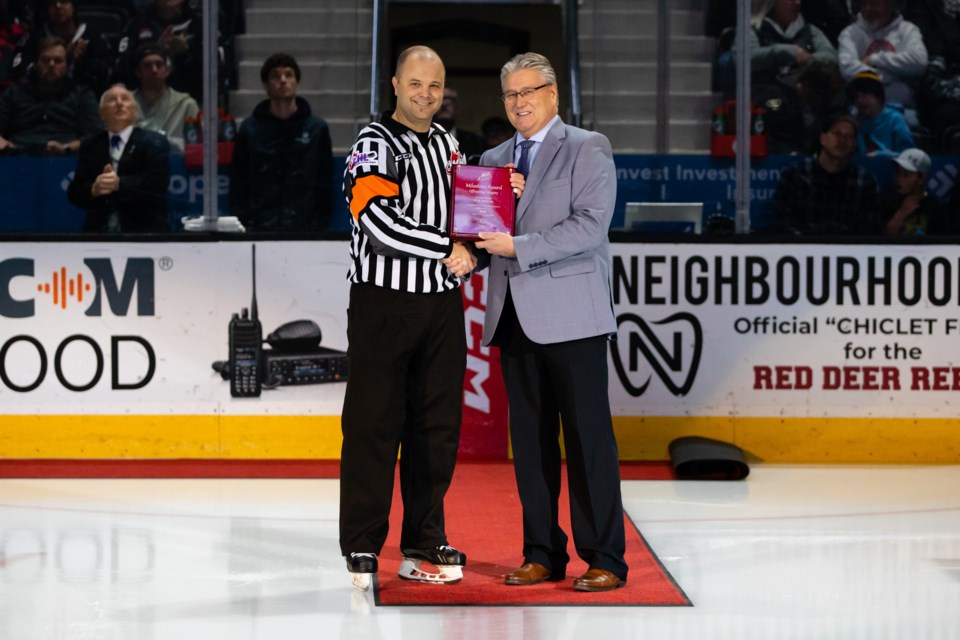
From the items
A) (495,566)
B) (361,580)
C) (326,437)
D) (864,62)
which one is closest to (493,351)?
(326,437)

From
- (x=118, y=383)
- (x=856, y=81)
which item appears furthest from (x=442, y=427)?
(x=856, y=81)

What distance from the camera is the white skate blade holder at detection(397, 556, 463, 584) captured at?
4.07m

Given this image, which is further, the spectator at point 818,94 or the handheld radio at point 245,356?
the spectator at point 818,94

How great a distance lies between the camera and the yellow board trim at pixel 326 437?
20.7 ft

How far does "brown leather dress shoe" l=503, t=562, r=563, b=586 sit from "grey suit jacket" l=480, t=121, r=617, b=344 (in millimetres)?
714

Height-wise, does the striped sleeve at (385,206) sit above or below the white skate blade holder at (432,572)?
above

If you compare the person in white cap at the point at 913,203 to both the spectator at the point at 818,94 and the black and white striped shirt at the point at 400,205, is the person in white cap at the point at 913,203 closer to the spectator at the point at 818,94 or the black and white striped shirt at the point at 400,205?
the spectator at the point at 818,94

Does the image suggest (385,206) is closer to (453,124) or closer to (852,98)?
(453,124)

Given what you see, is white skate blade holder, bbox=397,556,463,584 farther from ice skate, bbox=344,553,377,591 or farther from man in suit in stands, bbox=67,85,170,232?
man in suit in stands, bbox=67,85,170,232

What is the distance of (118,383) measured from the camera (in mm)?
6297

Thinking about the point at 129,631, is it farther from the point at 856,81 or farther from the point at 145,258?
the point at 856,81

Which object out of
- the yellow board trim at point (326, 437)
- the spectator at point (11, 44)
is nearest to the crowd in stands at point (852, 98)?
the yellow board trim at point (326, 437)

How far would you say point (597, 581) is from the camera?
3984 millimetres

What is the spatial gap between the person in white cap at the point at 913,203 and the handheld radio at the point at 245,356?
3326 mm
